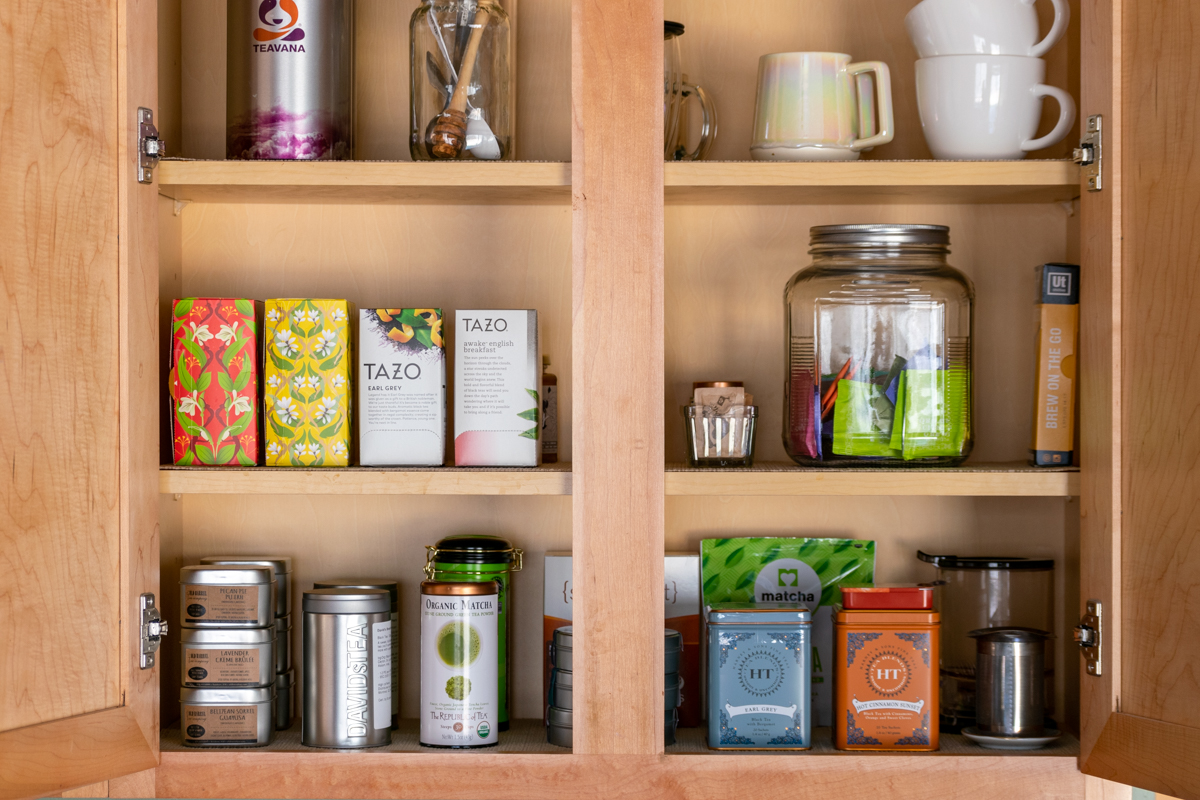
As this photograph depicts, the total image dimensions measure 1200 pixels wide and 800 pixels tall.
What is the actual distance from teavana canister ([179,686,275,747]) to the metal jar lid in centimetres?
27

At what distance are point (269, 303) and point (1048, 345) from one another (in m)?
0.97

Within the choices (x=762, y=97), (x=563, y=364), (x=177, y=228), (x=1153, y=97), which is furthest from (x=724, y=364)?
(x=177, y=228)

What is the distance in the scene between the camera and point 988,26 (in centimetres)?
131

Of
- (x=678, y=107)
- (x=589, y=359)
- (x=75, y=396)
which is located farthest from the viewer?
(x=678, y=107)

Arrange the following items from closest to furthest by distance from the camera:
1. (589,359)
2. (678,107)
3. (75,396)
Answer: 1. (75,396)
2. (589,359)
3. (678,107)

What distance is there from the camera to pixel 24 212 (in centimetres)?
110

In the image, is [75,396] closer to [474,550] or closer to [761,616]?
[474,550]

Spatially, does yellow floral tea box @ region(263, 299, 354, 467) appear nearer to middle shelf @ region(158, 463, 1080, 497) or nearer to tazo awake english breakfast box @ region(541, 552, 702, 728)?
middle shelf @ region(158, 463, 1080, 497)

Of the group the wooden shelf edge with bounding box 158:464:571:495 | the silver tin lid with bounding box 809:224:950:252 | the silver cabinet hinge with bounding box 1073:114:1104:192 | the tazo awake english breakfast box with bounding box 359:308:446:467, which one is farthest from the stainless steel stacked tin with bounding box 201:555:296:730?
the silver cabinet hinge with bounding box 1073:114:1104:192

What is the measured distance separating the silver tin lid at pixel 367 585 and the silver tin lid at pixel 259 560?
0.16 ft

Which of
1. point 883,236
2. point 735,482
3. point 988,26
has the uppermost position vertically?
point 988,26

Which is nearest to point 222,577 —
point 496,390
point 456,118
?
point 496,390

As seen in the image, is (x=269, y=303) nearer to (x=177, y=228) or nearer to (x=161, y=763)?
(x=177, y=228)

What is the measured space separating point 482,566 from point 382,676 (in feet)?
0.60
